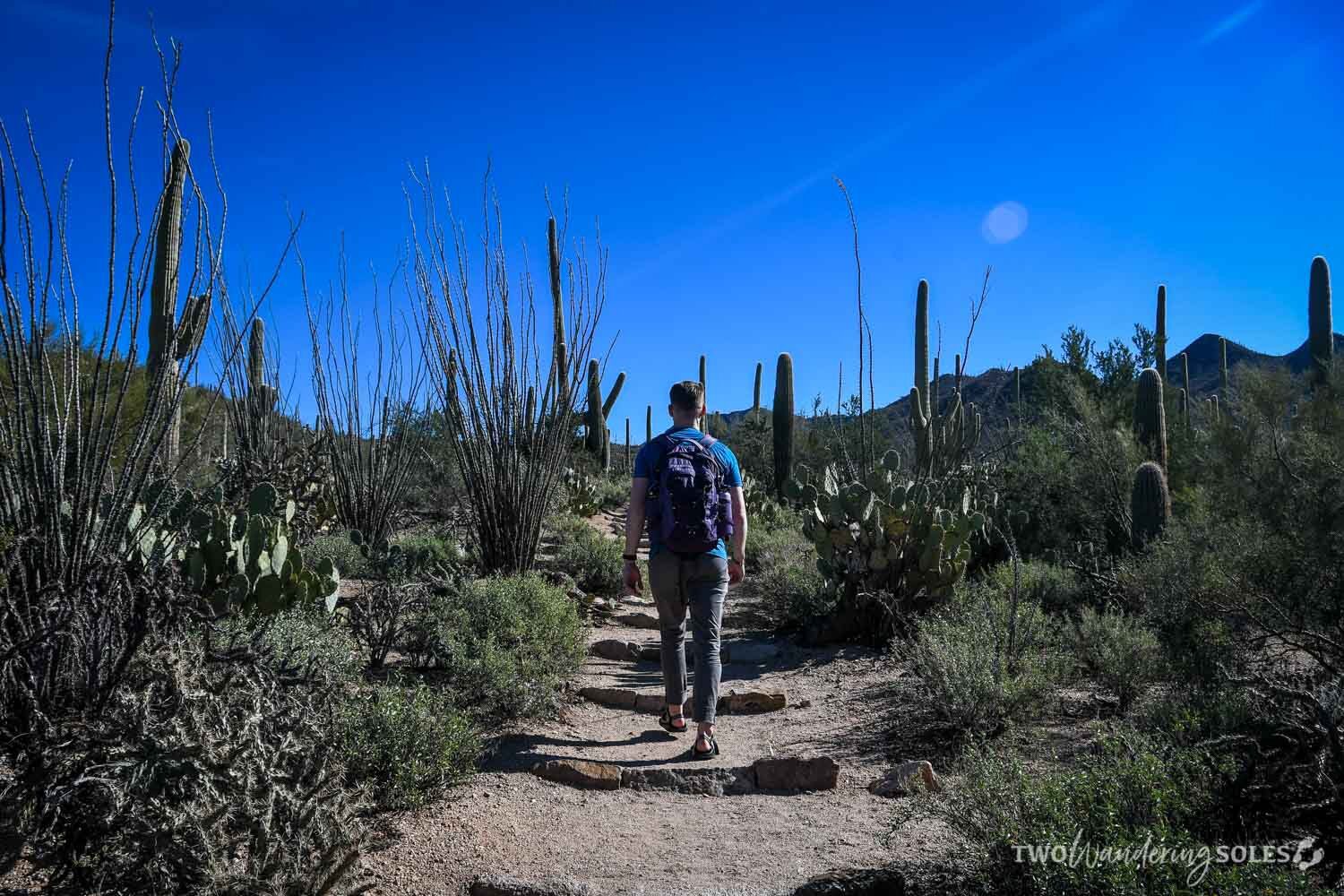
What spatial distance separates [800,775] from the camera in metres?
4.06

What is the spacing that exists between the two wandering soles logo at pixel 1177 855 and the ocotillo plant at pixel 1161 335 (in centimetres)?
1843

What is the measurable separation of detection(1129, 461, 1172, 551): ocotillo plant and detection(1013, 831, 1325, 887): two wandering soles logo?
23.4 ft

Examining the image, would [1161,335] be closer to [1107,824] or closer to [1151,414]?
[1151,414]

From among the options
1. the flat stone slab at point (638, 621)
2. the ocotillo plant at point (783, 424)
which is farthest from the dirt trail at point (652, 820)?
the ocotillo plant at point (783, 424)

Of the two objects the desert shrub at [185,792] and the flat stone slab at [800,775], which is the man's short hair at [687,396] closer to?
the flat stone slab at [800,775]

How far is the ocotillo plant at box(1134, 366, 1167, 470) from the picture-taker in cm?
1237

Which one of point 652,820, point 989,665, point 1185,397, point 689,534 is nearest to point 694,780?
point 652,820

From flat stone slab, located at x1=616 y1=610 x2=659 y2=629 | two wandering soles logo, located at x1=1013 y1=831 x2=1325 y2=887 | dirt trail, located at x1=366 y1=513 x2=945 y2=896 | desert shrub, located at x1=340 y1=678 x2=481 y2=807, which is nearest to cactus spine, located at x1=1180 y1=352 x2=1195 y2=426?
flat stone slab, located at x1=616 y1=610 x2=659 y2=629

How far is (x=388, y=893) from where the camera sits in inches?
117

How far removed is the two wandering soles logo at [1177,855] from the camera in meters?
2.26

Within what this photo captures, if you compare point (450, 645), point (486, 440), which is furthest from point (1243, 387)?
point (450, 645)

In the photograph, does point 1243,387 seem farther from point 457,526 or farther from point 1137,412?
point 457,526

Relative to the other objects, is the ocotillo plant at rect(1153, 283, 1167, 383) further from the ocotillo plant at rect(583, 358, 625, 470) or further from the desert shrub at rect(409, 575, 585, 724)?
the desert shrub at rect(409, 575, 585, 724)

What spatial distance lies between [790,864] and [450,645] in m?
2.42
